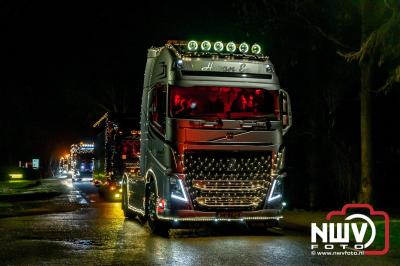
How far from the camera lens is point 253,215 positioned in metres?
15.0

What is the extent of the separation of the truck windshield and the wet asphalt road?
2706 mm

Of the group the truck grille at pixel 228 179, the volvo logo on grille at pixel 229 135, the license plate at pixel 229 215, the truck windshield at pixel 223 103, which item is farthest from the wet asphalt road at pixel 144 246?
the truck windshield at pixel 223 103

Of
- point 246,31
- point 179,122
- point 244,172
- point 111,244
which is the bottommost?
point 111,244

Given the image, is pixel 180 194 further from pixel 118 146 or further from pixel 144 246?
pixel 118 146

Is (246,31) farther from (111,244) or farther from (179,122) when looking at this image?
(111,244)

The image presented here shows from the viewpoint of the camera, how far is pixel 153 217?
1580cm

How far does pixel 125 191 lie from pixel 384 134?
11.6 m

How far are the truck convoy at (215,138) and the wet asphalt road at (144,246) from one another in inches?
27.7

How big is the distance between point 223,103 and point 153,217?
310 centimetres

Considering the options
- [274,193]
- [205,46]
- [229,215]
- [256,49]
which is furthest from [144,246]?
[256,49]

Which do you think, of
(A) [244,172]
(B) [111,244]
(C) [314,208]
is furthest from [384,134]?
(B) [111,244]

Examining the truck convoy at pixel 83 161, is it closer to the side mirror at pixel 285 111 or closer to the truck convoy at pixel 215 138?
the truck convoy at pixel 215 138

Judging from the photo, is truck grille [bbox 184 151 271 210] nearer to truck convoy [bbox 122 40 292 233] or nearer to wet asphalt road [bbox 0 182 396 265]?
truck convoy [bbox 122 40 292 233]

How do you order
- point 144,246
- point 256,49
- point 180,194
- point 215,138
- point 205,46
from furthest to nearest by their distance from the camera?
1. point 256,49
2. point 205,46
3. point 215,138
4. point 180,194
5. point 144,246
